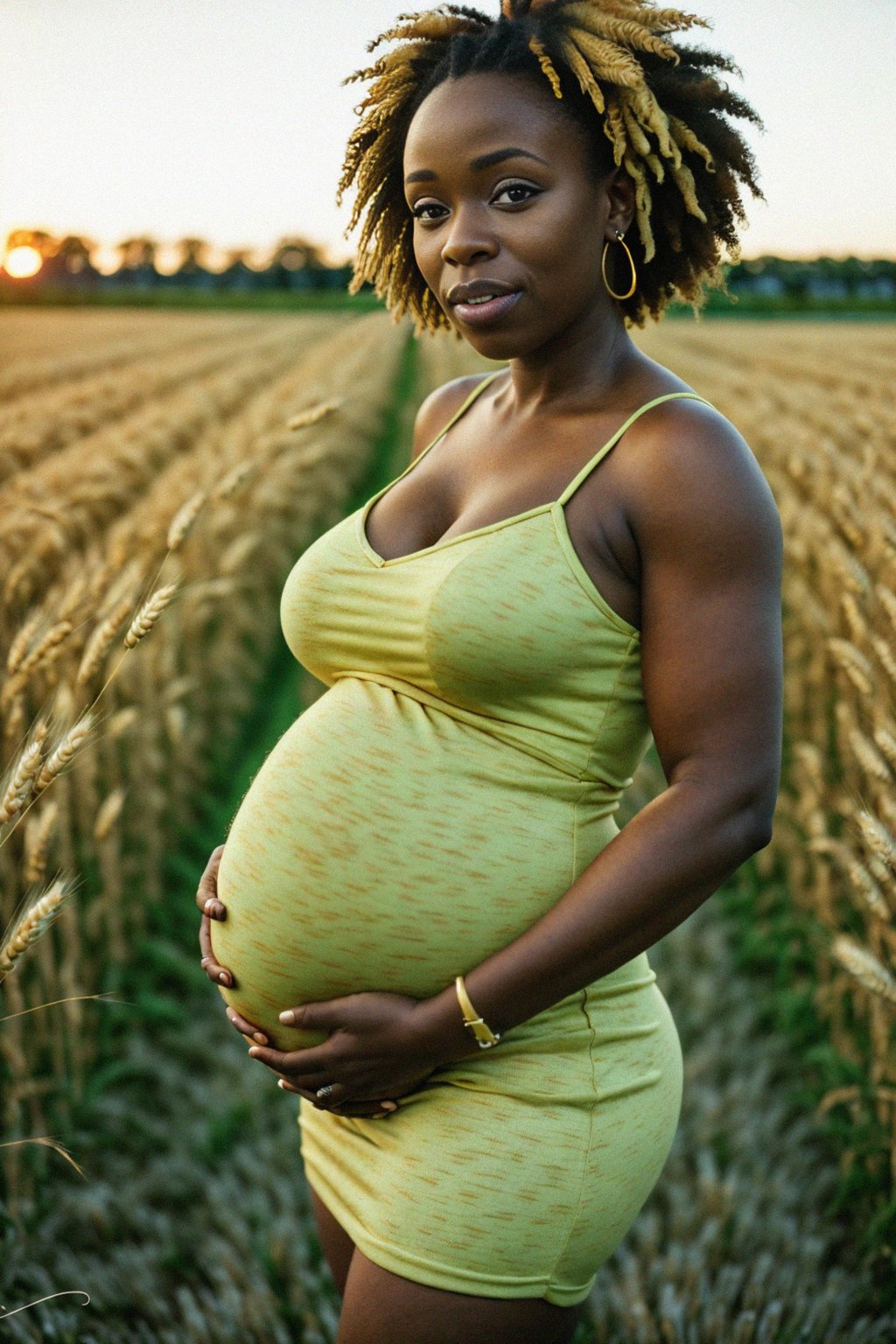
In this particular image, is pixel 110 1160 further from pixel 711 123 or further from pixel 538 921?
pixel 711 123

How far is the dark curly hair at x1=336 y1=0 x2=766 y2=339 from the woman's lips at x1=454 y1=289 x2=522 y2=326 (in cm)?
20

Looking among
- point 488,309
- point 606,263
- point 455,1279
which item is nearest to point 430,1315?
point 455,1279

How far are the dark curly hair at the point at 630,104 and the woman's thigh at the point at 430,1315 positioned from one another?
1.32 m

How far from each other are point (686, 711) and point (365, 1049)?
568 millimetres

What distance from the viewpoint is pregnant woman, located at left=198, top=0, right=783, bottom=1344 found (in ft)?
4.36

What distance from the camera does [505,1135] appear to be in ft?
4.60

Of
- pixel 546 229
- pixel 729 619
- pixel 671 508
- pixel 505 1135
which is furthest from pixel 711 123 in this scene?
pixel 505 1135

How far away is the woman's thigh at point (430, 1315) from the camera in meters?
1.40

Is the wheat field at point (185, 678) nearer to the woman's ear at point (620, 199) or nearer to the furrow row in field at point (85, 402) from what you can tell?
the furrow row in field at point (85, 402)

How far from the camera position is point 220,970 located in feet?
5.34

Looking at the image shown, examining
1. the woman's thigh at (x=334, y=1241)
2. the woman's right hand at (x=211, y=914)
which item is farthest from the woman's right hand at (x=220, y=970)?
the woman's thigh at (x=334, y=1241)

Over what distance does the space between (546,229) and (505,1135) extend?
111 cm

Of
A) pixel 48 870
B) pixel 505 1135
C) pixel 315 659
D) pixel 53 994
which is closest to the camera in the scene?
pixel 505 1135

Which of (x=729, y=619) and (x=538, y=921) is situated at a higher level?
(x=729, y=619)
